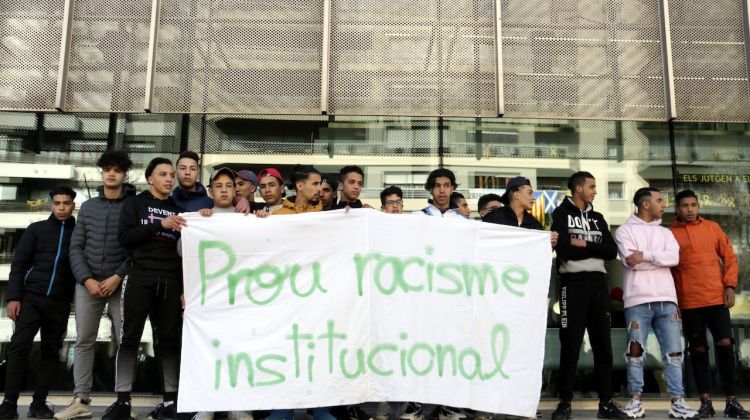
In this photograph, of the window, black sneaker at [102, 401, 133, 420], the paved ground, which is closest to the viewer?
black sneaker at [102, 401, 133, 420]

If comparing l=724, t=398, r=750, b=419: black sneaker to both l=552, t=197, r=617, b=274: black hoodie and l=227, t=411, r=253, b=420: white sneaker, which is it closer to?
l=552, t=197, r=617, b=274: black hoodie

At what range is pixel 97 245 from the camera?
4734 millimetres

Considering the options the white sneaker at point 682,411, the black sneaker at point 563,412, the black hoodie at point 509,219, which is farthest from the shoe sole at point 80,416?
the white sneaker at point 682,411

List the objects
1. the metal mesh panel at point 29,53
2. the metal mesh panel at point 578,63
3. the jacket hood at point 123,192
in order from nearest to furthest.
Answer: the jacket hood at point 123,192, the metal mesh panel at point 29,53, the metal mesh panel at point 578,63

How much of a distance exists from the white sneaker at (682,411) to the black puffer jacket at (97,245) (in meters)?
4.40

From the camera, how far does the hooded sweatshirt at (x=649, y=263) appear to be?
200 inches

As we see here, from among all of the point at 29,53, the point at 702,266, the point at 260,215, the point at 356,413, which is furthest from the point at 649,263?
the point at 29,53

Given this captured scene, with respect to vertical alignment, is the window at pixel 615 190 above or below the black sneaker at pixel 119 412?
above

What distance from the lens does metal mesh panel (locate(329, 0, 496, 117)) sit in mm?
5785

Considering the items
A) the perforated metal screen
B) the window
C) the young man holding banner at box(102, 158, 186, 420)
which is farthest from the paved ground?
the perforated metal screen

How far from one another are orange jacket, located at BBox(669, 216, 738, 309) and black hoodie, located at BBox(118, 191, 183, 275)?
158 inches

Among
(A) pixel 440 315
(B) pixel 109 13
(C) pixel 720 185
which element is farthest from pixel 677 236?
(B) pixel 109 13

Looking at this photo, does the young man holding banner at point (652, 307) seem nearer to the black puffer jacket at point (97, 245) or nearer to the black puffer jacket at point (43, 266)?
the black puffer jacket at point (97, 245)

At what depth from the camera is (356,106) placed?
18.9ft
